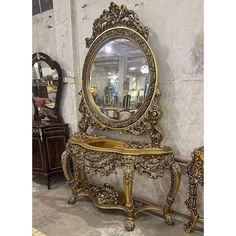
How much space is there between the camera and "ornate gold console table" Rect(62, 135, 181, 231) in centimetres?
241

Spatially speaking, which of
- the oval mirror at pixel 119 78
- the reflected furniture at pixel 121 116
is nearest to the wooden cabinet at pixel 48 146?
the reflected furniture at pixel 121 116

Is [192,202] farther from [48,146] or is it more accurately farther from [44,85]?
[44,85]

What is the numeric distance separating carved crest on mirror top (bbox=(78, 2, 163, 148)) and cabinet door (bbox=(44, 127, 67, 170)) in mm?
826

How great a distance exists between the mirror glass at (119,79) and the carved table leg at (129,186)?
0.63 metres

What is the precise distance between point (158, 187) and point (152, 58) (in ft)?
4.77

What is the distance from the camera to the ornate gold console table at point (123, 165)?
2.41 metres

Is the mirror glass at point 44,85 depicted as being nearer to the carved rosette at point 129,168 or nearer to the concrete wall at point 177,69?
the concrete wall at point 177,69

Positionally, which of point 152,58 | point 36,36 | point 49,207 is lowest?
point 49,207

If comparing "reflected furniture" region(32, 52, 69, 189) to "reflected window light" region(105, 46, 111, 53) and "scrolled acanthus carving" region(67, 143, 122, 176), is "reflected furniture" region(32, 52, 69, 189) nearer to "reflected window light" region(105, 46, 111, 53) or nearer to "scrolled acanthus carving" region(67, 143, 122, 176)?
"scrolled acanthus carving" region(67, 143, 122, 176)

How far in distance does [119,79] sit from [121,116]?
1.46 ft
